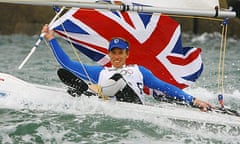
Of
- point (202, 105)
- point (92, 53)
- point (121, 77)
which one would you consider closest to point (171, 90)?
point (202, 105)

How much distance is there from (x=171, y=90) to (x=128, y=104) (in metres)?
0.34

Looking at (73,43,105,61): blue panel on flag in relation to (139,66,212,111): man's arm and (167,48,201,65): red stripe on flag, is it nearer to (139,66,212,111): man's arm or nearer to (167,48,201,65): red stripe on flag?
(167,48,201,65): red stripe on flag

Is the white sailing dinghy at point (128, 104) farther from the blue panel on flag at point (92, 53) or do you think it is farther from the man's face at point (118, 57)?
the blue panel on flag at point (92, 53)

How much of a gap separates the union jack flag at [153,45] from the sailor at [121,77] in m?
0.67

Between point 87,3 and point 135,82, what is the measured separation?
2.39ft

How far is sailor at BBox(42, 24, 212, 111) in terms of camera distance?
409cm

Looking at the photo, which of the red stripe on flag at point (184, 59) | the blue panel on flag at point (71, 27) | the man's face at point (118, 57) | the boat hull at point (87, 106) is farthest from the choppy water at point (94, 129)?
the red stripe on flag at point (184, 59)

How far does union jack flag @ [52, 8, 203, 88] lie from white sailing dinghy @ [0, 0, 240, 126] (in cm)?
64

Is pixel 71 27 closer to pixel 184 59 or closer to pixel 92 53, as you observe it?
pixel 92 53

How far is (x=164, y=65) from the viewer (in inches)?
199

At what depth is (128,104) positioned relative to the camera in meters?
4.04

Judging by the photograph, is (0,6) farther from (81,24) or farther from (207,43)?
(81,24)

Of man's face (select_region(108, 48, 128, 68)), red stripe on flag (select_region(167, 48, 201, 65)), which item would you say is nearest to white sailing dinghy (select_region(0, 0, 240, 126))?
man's face (select_region(108, 48, 128, 68))

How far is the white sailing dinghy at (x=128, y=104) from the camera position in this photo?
12.6 feet
